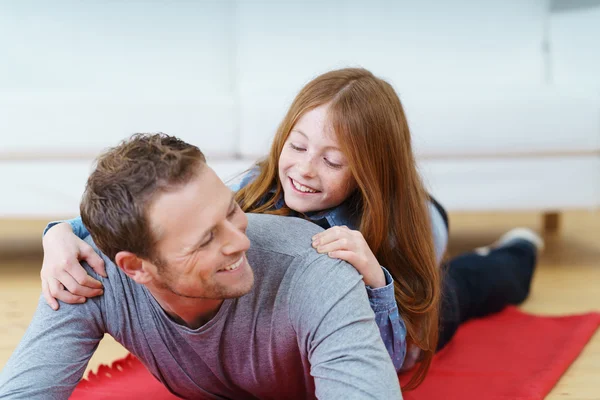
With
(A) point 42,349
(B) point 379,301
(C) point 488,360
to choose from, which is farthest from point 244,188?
(C) point 488,360

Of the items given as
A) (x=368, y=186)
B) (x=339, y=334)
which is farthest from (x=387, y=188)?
(x=339, y=334)

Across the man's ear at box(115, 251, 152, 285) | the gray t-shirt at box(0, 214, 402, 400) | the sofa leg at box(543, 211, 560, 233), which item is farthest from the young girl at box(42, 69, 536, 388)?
the sofa leg at box(543, 211, 560, 233)

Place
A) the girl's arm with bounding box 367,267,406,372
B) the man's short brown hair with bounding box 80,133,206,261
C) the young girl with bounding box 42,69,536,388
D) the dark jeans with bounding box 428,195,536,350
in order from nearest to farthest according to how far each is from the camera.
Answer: the man's short brown hair with bounding box 80,133,206,261 → the girl's arm with bounding box 367,267,406,372 → the young girl with bounding box 42,69,536,388 → the dark jeans with bounding box 428,195,536,350

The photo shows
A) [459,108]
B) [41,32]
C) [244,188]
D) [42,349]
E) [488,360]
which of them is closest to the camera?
[42,349]

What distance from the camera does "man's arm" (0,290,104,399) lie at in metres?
1.18

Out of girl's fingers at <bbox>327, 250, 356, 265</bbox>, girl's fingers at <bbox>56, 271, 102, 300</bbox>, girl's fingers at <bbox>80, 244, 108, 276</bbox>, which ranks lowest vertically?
girl's fingers at <bbox>56, 271, 102, 300</bbox>

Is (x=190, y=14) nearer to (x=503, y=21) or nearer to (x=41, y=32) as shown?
(x=41, y=32)

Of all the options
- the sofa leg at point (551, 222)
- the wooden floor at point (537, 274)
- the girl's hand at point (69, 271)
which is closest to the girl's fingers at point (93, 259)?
the girl's hand at point (69, 271)

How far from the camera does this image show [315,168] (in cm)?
154

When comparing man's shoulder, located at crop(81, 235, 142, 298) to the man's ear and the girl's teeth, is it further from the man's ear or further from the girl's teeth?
the girl's teeth

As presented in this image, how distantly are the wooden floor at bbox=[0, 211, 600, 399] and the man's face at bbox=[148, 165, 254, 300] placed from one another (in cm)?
82

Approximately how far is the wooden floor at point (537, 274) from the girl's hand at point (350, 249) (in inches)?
22.8

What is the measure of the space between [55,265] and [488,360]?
1.08 meters

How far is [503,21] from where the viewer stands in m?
3.04
